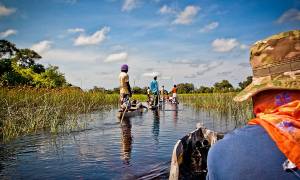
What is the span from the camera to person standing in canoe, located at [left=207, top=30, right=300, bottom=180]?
157cm

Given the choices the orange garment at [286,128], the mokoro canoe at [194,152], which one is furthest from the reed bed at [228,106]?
the orange garment at [286,128]

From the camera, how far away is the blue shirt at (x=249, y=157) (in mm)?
1581

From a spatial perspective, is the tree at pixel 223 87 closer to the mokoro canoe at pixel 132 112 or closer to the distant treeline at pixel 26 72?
the distant treeline at pixel 26 72

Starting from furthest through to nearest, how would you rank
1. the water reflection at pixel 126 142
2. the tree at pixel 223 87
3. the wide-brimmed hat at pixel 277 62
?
the tree at pixel 223 87, the water reflection at pixel 126 142, the wide-brimmed hat at pixel 277 62

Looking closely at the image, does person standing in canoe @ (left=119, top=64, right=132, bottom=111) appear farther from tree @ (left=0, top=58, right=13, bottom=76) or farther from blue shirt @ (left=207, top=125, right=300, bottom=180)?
tree @ (left=0, top=58, right=13, bottom=76)

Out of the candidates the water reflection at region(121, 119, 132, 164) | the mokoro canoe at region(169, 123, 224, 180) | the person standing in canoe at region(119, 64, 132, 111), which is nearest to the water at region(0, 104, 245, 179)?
the water reflection at region(121, 119, 132, 164)

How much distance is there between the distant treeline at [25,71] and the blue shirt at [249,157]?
1134 inches

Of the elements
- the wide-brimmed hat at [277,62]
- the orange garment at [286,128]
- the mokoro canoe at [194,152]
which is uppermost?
the wide-brimmed hat at [277,62]

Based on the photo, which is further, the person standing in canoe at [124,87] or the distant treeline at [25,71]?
the distant treeline at [25,71]

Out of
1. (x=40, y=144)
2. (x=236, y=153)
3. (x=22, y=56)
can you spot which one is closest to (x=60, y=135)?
(x=40, y=144)

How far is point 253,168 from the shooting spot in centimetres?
161

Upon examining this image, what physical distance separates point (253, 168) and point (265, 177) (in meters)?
0.07

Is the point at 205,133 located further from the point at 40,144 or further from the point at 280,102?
the point at 40,144

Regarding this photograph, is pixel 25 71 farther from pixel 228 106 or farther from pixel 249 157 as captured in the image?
pixel 249 157
